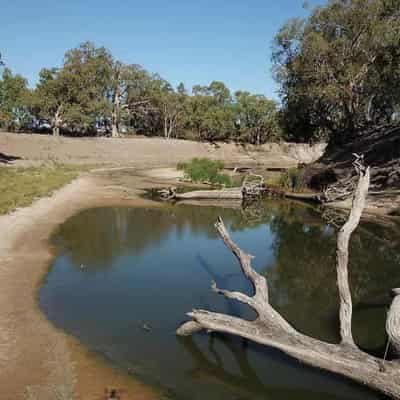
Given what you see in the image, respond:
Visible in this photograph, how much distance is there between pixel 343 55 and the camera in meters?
26.0

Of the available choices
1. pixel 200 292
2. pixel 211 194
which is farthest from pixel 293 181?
pixel 200 292

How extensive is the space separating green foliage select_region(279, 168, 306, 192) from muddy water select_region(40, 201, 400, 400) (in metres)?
9.46

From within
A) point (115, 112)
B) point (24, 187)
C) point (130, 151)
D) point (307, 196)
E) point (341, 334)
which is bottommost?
point (341, 334)

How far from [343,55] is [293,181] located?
363 inches

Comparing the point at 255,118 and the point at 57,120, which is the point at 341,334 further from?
the point at 255,118

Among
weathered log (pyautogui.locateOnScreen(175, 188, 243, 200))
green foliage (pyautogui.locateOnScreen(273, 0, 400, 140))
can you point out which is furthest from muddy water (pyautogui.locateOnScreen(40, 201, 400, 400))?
green foliage (pyautogui.locateOnScreen(273, 0, 400, 140))

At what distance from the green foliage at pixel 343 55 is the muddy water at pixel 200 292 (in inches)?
495

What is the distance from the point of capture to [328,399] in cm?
548

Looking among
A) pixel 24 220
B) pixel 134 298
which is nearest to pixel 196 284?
pixel 134 298

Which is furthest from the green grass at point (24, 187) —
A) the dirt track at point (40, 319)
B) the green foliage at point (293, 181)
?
the green foliage at point (293, 181)

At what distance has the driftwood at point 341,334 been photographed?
16.2 ft

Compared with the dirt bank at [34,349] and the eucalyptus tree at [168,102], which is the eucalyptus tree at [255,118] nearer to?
the eucalyptus tree at [168,102]

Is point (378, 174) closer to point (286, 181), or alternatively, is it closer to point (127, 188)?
point (286, 181)

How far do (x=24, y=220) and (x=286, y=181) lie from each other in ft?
62.6
